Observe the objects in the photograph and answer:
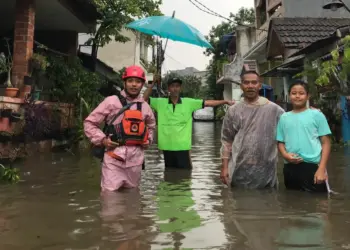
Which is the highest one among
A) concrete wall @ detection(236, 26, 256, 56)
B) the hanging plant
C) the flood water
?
concrete wall @ detection(236, 26, 256, 56)

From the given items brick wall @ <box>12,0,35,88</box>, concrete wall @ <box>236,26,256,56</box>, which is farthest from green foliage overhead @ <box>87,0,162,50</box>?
concrete wall @ <box>236,26,256,56</box>

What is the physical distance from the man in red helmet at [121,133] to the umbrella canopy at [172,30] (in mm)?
1943

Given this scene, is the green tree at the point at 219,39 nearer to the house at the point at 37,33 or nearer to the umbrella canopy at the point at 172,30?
the house at the point at 37,33

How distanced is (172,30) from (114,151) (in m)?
2.61

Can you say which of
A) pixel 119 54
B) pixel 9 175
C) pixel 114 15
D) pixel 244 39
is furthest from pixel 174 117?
pixel 119 54

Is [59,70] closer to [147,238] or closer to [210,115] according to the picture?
[147,238]

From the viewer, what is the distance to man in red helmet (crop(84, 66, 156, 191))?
4539 millimetres

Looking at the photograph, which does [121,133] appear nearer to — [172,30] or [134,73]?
[134,73]

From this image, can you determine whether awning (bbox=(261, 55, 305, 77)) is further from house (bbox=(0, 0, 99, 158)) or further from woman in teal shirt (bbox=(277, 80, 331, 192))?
woman in teal shirt (bbox=(277, 80, 331, 192))

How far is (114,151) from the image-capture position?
457 centimetres

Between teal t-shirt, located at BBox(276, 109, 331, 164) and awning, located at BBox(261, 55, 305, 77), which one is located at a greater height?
awning, located at BBox(261, 55, 305, 77)

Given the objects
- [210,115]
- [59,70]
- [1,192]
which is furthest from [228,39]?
[1,192]

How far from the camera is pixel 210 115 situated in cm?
4044

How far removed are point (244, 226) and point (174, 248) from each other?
81cm
